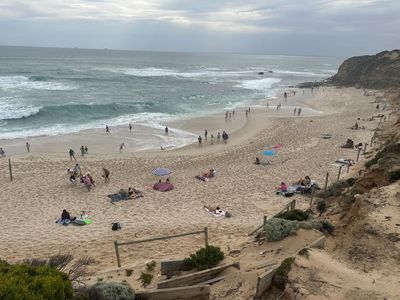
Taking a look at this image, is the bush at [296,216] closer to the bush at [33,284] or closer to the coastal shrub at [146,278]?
the coastal shrub at [146,278]

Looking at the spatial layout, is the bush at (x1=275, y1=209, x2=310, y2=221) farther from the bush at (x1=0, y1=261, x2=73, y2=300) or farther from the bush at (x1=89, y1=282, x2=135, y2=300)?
the bush at (x1=0, y1=261, x2=73, y2=300)

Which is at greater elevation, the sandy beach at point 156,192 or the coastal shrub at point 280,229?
the coastal shrub at point 280,229

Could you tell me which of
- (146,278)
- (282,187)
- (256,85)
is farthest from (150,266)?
(256,85)

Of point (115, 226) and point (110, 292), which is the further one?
point (115, 226)

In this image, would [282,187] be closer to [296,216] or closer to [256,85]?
[296,216]

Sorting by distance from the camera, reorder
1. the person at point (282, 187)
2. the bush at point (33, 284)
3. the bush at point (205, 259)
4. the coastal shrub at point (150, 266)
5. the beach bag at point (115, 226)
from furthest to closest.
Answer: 1. the person at point (282, 187)
2. the beach bag at point (115, 226)
3. the coastal shrub at point (150, 266)
4. the bush at point (205, 259)
5. the bush at point (33, 284)

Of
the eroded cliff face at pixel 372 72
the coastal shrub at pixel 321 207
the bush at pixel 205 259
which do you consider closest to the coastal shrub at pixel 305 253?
the bush at pixel 205 259

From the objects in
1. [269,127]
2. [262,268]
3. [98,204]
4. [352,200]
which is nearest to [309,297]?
[262,268]
